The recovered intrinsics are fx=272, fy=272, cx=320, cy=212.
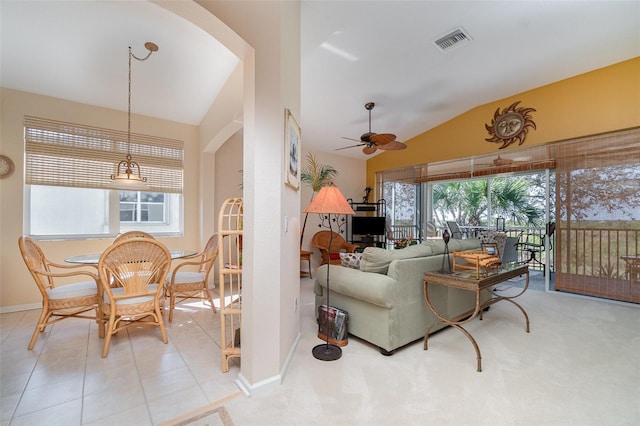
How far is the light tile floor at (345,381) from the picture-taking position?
5.41 feet

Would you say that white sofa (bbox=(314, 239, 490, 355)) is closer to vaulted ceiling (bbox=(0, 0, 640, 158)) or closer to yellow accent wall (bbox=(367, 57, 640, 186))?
vaulted ceiling (bbox=(0, 0, 640, 158))

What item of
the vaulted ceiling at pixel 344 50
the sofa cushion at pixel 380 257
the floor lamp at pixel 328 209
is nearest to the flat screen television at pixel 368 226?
the vaulted ceiling at pixel 344 50

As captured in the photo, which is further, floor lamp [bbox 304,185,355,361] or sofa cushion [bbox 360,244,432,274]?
sofa cushion [bbox 360,244,432,274]

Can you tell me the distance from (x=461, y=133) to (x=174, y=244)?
5690 millimetres

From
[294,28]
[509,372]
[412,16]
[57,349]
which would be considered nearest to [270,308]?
[509,372]

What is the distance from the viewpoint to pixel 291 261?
235 centimetres

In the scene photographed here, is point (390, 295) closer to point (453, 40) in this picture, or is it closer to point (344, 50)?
point (344, 50)

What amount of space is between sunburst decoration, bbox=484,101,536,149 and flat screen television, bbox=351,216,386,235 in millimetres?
2654

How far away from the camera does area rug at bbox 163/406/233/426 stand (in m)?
1.56

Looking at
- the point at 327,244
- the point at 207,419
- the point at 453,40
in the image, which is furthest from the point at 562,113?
the point at 207,419

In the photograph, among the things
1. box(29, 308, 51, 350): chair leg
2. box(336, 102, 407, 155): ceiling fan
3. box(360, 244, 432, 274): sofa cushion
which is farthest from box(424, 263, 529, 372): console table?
box(29, 308, 51, 350): chair leg

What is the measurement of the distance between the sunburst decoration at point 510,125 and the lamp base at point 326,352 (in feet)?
15.2

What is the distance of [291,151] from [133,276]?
190 cm

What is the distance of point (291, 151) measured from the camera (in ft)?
7.38
